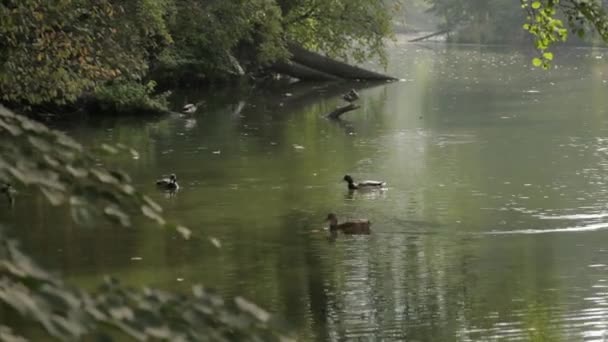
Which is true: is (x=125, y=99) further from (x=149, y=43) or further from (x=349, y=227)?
(x=349, y=227)

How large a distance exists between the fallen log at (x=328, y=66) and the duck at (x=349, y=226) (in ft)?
101

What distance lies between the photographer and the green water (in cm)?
1298

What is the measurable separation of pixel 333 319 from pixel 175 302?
10178 mm

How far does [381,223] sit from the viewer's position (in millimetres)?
17938

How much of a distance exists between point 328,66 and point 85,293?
154ft

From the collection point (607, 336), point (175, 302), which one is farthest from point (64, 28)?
point (175, 302)

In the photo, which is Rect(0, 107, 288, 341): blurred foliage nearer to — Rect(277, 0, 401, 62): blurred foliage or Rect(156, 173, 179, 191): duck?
Rect(156, 173, 179, 191): duck

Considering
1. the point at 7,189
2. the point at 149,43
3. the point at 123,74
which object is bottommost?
the point at 7,189

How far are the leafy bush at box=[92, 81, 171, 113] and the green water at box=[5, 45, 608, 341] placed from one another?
3.49 feet

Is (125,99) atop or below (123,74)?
below

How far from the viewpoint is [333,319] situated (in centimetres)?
1256

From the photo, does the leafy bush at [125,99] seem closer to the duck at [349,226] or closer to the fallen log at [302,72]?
the fallen log at [302,72]

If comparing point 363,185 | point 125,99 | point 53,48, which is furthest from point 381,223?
point 125,99

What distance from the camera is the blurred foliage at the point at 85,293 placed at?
221 cm
